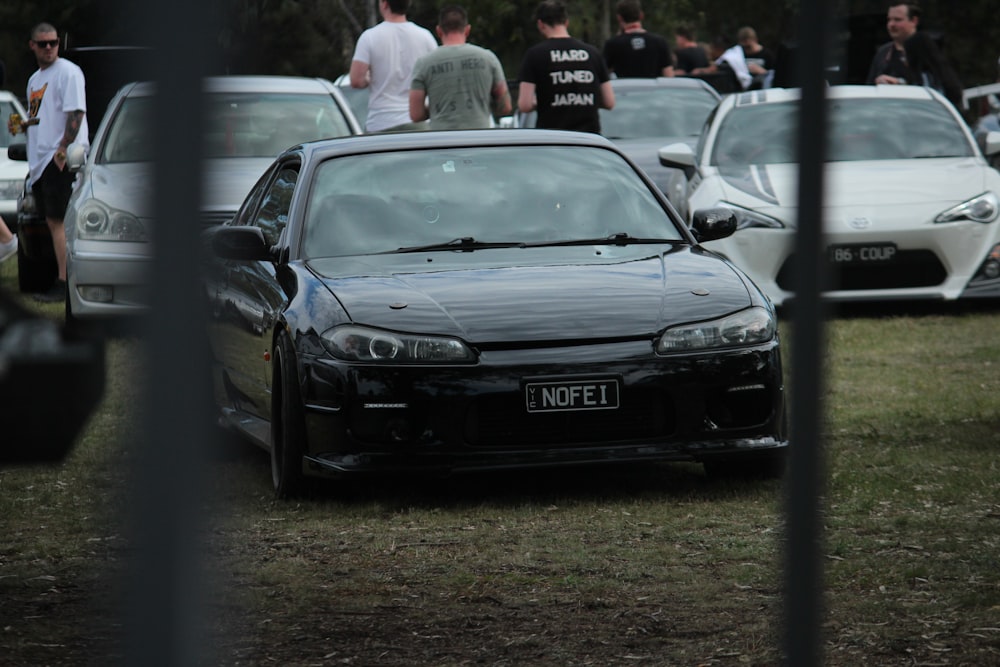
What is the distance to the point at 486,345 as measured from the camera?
5488 millimetres

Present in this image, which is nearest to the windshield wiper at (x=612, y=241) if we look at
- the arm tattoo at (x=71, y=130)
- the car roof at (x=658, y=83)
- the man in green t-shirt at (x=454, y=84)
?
the man in green t-shirt at (x=454, y=84)

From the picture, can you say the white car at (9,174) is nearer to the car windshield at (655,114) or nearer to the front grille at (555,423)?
the car windshield at (655,114)

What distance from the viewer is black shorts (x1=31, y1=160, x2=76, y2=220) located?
12368 millimetres

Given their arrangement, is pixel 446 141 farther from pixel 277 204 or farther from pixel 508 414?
pixel 508 414

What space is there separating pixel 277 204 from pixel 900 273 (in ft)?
16.4

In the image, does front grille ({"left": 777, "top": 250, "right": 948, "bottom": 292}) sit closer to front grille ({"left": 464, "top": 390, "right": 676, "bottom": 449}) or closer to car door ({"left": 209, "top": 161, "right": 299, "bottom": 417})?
car door ({"left": 209, "top": 161, "right": 299, "bottom": 417})

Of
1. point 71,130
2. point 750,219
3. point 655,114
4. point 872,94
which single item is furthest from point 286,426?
point 655,114

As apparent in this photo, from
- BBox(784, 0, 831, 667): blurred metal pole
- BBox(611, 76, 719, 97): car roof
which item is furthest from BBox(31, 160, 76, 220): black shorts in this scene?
BBox(784, 0, 831, 667): blurred metal pole

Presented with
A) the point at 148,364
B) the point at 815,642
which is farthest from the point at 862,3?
the point at 148,364

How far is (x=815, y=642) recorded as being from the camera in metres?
1.41

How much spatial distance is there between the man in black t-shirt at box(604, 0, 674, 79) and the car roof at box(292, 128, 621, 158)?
845 centimetres

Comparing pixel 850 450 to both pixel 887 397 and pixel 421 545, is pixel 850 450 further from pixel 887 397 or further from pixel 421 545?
pixel 421 545

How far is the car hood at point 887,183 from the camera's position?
1073cm

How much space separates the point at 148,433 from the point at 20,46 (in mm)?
1334
